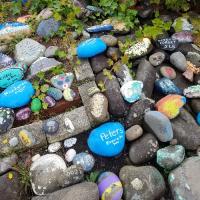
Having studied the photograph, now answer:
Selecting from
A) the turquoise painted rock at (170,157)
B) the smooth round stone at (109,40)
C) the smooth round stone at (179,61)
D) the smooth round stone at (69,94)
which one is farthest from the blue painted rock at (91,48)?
the turquoise painted rock at (170,157)

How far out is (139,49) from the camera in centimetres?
292

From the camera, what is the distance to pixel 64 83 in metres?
2.82

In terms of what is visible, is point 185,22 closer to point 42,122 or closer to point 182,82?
point 182,82

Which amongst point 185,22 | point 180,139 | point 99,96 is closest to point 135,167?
point 180,139

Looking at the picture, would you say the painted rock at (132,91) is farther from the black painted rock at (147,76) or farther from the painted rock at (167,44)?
the painted rock at (167,44)

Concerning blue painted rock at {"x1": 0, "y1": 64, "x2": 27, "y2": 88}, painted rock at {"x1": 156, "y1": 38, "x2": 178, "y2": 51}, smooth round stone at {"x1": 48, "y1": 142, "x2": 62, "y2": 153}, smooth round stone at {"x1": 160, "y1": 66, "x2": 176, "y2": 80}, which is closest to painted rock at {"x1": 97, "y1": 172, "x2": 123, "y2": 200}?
smooth round stone at {"x1": 48, "y1": 142, "x2": 62, "y2": 153}

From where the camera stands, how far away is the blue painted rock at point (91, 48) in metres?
2.85

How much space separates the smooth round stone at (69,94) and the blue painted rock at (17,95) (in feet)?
0.85

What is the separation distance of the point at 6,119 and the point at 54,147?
419mm

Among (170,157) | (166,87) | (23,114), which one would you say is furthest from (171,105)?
(23,114)

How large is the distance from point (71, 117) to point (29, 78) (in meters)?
0.53

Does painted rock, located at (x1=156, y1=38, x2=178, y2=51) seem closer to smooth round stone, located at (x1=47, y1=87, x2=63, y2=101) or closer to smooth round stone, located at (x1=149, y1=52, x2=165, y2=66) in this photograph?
smooth round stone, located at (x1=149, y1=52, x2=165, y2=66)

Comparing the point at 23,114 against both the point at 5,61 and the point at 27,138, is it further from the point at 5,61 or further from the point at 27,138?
the point at 5,61

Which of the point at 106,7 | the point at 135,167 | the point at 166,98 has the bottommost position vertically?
the point at 135,167
